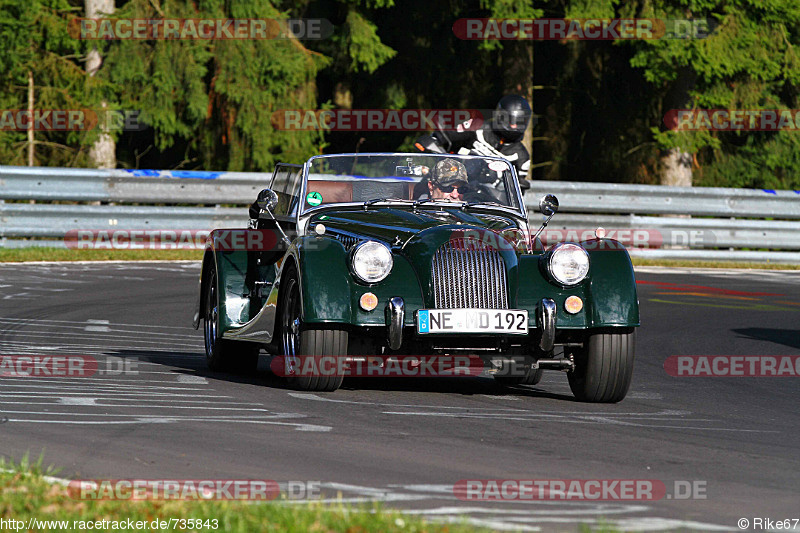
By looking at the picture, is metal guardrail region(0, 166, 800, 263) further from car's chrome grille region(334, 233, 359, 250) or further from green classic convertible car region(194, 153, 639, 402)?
car's chrome grille region(334, 233, 359, 250)

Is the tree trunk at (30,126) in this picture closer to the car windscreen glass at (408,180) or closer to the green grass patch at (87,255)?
the green grass patch at (87,255)

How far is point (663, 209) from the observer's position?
69.6 ft

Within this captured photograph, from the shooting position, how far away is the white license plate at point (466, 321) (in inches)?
309

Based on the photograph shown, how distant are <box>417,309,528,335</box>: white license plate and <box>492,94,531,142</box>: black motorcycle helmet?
602 cm

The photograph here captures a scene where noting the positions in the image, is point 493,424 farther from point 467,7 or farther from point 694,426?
point 467,7

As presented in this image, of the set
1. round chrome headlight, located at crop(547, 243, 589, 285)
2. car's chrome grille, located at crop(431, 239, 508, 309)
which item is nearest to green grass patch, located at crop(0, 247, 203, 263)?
car's chrome grille, located at crop(431, 239, 508, 309)

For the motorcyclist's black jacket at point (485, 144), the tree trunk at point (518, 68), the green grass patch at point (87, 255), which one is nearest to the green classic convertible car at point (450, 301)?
the motorcyclist's black jacket at point (485, 144)

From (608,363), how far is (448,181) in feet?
6.56

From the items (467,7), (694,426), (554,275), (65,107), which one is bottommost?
(694,426)

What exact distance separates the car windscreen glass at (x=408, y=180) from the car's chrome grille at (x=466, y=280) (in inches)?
50.8

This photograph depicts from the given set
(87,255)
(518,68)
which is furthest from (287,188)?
(518,68)

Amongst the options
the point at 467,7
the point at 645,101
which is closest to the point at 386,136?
the point at 467,7

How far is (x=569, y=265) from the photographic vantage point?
26.7ft

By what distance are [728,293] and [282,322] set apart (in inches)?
388
